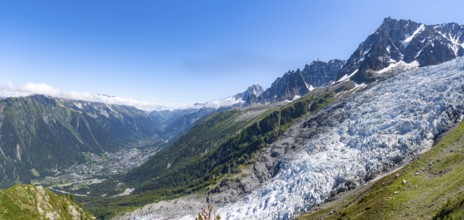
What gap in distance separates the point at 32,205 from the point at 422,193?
109 metres

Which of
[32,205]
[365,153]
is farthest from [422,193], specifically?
[32,205]

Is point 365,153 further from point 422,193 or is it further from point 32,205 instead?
point 32,205

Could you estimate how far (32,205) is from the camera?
100875 millimetres

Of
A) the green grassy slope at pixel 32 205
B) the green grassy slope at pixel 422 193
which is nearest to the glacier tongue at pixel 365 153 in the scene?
the green grassy slope at pixel 422 193

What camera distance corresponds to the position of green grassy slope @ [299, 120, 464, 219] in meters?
83.5

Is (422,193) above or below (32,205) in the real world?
below

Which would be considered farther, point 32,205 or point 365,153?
point 365,153

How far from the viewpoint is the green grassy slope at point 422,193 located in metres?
83.5

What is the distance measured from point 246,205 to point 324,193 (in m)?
46.2

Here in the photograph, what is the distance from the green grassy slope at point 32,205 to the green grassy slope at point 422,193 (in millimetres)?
89652

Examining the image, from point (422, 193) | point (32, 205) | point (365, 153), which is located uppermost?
point (32, 205)

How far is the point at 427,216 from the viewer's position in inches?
3199

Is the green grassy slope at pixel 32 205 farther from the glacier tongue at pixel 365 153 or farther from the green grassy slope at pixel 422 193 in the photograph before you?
the glacier tongue at pixel 365 153

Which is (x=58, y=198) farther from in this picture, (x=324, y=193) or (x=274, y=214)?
(x=324, y=193)
